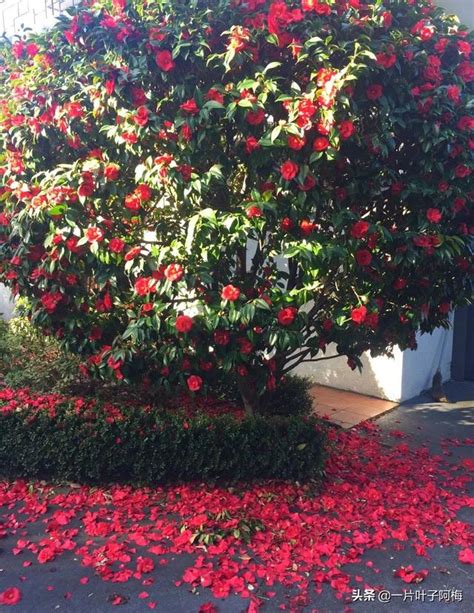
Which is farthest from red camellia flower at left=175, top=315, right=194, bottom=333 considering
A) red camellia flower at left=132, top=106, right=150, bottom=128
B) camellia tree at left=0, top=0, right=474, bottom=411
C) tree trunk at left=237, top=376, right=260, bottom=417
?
tree trunk at left=237, top=376, right=260, bottom=417

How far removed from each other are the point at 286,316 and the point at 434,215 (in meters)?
1.07

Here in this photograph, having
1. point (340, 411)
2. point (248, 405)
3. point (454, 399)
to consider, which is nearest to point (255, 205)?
point (248, 405)

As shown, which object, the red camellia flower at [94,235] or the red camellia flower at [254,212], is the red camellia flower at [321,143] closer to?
the red camellia flower at [254,212]

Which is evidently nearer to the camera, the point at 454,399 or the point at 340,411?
the point at 340,411

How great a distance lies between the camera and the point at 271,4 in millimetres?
3432

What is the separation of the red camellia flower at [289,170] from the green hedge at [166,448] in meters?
1.90

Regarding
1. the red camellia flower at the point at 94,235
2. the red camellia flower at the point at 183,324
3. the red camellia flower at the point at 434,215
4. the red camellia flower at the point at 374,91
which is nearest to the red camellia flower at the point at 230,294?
the red camellia flower at the point at 183,324

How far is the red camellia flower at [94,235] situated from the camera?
3.30 metres

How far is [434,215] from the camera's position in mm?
3449

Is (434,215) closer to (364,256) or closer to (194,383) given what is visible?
(364,256)

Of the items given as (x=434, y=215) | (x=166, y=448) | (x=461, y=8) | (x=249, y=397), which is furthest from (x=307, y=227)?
(x=461, y=8)

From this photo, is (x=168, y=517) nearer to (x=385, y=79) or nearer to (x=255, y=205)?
(x=255, y=205)

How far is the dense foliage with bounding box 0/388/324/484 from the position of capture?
420 centimetres

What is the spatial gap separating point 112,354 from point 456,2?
4.83m
